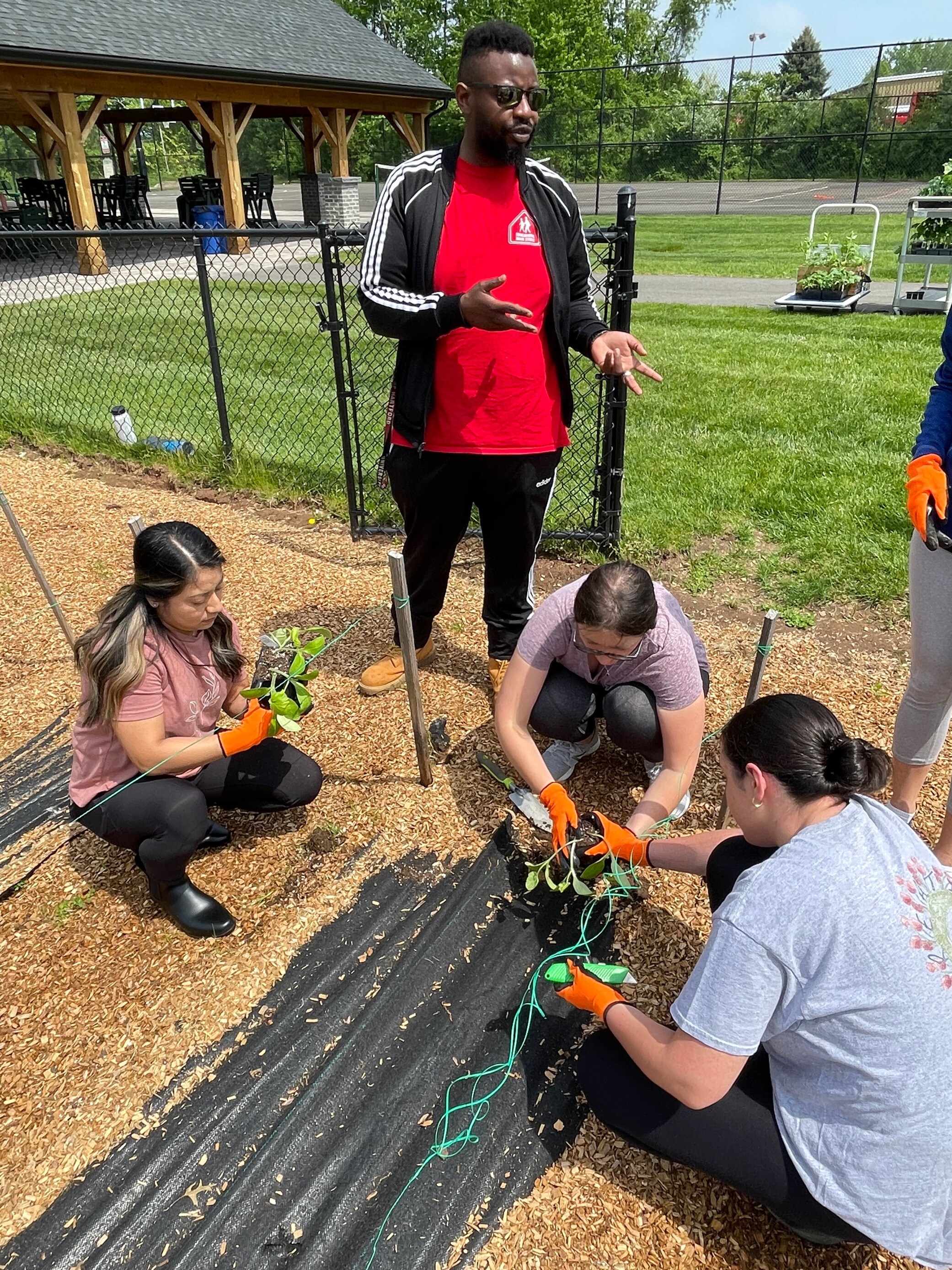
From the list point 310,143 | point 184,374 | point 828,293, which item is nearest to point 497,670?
point 184,374

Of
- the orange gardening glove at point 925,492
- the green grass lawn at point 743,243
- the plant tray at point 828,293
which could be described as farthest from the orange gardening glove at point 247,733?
the green grass lawn at point 743,243

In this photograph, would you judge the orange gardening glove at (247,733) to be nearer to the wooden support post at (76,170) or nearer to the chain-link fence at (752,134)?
the wooden support post at (76,170)

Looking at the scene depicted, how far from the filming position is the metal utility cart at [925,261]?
323 inches

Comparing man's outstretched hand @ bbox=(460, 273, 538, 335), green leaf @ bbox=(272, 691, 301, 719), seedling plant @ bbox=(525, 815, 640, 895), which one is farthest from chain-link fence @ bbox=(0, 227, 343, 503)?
seedling plant @ bbox=(525, 815, 640, 895)

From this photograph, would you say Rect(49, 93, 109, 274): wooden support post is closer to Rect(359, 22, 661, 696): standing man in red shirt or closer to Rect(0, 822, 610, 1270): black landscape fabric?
Rect(359, 22, 661, 696): standing man in red shirt

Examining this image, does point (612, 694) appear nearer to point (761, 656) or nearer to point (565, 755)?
point (565, 755)

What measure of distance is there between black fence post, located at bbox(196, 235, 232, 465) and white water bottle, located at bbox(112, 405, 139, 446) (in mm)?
694

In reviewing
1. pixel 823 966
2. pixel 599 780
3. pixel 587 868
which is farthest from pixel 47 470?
pixel 823 966

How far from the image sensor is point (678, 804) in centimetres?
250

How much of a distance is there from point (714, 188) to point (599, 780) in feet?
76.0

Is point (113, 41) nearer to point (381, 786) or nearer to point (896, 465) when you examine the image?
point (896, 465)

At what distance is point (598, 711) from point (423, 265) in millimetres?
1417

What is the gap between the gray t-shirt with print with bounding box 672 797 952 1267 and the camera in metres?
1.32

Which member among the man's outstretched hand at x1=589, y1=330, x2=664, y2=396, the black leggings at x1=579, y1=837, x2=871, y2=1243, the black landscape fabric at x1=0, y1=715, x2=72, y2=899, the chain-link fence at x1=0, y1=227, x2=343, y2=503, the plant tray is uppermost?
the man's outstretched hand at x1=589, y1=330, x2=664, y2=396
